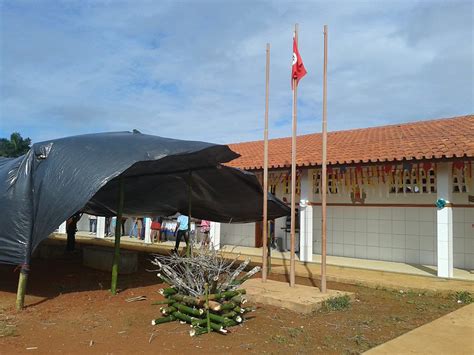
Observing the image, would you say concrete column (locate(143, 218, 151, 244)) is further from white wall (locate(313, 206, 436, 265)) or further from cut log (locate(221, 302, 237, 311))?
cut log (locate(221, 302, 237, 311))

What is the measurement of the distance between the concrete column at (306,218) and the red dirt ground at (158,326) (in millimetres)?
3835

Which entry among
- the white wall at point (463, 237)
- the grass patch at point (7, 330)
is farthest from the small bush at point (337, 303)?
the white wall at point (463, 237)

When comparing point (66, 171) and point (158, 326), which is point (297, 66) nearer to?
point (66, 171)

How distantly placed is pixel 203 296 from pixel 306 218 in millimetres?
7640

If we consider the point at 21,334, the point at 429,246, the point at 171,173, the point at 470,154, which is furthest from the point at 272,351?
the point at 429,246

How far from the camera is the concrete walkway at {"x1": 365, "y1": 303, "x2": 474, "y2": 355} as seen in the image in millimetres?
4973

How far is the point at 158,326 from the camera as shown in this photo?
18.9 feet

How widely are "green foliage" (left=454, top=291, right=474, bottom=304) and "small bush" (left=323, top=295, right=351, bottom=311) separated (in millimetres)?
2195

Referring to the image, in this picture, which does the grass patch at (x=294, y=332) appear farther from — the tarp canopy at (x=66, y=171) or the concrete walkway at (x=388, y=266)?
the concrete walkway at (x=388, y=266)

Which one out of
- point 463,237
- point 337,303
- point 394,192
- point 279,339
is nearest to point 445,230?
point 463,237

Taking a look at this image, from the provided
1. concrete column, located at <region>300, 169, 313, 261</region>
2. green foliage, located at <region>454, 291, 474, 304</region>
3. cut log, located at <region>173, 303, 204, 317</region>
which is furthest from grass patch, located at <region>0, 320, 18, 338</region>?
concrete column, located at <region>300, 169, 313, 261</region>

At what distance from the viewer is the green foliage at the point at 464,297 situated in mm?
7952

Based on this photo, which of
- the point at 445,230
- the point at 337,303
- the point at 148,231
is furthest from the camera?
the point at 148,231

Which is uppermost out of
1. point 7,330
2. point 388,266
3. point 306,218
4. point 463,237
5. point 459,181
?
point 459,181
